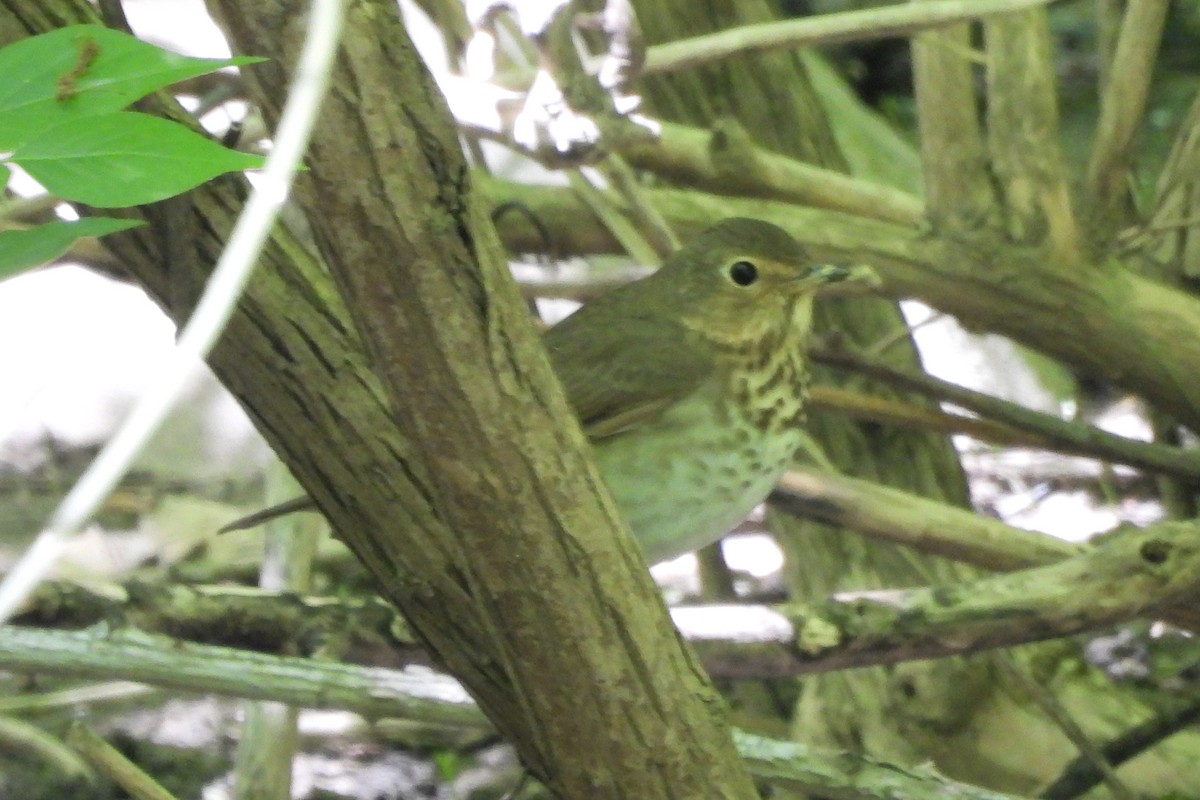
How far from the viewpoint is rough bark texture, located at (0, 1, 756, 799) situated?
0.85m

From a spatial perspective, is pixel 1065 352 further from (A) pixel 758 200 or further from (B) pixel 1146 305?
(A) pixel 758 200

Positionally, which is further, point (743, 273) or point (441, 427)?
point (743, 273)

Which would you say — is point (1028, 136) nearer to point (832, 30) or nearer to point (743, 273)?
point (832, 30)

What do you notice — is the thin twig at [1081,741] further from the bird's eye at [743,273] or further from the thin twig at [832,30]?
the thin twig at [832,30]

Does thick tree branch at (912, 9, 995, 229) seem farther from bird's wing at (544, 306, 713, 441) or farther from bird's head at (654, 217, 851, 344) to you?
bird's wing at (544, 306, 713, 441)

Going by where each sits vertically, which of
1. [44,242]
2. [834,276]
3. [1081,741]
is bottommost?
[44,242]

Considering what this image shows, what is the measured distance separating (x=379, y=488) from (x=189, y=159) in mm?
602

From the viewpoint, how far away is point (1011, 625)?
1.66 m

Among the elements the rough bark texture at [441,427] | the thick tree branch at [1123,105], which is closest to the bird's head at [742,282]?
the thick tree branch at [1123,105]

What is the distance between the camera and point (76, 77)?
2.25 feet

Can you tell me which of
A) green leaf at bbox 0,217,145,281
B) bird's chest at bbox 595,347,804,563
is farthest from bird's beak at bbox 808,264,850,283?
green leaf at bbox 0,217,145,281

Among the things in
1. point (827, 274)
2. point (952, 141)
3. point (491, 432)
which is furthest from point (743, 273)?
point (491, 432)

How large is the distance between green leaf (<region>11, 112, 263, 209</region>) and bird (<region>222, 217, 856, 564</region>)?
107cm

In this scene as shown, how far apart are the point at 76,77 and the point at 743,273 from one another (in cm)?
139
